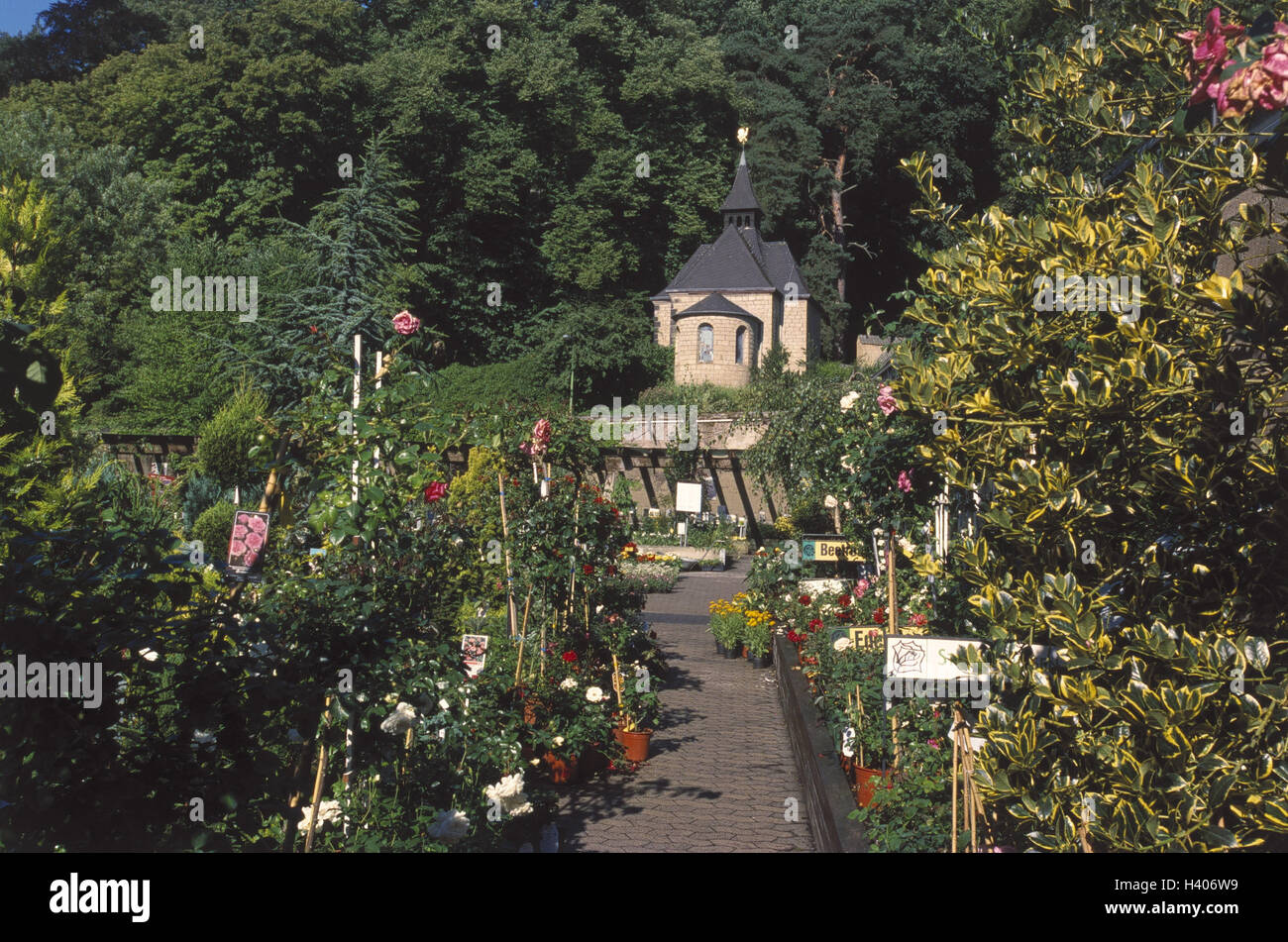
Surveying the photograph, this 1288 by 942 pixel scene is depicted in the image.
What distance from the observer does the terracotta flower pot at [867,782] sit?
573 cm

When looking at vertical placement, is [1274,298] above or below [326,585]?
above

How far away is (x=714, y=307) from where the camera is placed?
139 ft

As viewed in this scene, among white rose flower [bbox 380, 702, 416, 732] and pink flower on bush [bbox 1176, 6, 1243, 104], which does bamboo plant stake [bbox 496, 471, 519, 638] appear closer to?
white rose flower [bbox 380, 702, 416, 732]

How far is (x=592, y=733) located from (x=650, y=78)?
41.5m

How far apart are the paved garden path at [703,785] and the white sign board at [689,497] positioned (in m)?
14.4

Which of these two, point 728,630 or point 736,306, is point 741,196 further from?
point 728,630

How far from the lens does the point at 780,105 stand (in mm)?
46062

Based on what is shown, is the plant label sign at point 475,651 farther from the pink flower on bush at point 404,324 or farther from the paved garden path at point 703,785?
the pink flower on bush at point 404,324

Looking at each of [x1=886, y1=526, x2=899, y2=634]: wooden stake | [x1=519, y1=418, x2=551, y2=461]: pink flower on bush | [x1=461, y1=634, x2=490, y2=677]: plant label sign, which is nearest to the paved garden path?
[x1=461, y1=634, x2=490, y2=677]: plant label sign

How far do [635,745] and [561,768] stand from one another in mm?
903

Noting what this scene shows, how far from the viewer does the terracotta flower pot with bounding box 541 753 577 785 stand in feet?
25.2

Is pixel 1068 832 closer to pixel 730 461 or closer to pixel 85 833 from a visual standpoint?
pixel 85 833

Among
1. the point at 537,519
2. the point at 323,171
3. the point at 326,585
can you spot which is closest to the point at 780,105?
the point at 323,171

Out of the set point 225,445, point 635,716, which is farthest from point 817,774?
point 225,445
